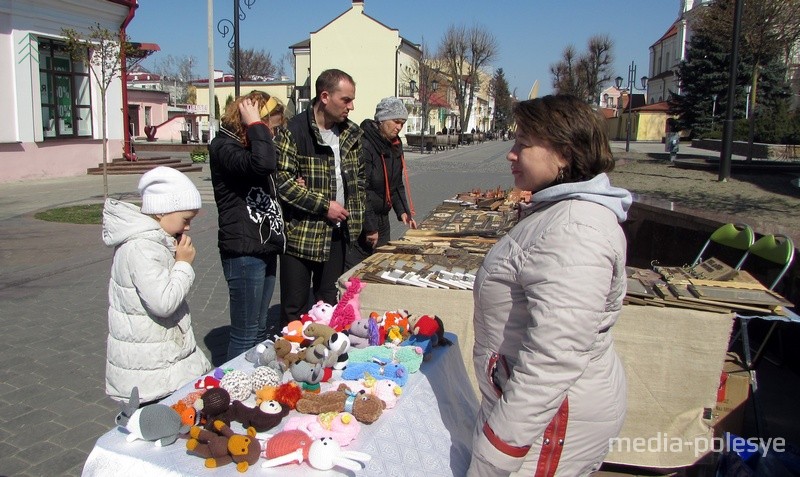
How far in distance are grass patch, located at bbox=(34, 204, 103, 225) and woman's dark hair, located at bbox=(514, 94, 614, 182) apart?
10.3m

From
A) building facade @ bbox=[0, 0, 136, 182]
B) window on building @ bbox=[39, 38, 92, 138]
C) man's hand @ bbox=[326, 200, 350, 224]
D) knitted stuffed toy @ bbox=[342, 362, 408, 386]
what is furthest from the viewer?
window on building @ bbox=[39, 38, 92, 138]

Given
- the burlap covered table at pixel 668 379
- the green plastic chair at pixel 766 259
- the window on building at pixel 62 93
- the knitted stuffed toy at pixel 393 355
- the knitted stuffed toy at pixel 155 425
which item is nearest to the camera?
the knitted stuffed toy at pixel 155 425

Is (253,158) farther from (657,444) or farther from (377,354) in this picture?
(657,444)

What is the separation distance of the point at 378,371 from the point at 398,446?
452 millimetres

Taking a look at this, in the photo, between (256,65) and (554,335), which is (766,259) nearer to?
(554,335)

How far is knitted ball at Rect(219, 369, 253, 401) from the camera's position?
2158mm

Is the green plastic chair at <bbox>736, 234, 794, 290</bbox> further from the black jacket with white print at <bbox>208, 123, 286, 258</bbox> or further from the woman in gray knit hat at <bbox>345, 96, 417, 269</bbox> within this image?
the black jacket with white print at <bbox>208, 123, 286, 258</bbox>

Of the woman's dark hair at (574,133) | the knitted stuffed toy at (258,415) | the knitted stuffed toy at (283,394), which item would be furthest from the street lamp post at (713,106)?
the knitted stuffed toy at (258,415)

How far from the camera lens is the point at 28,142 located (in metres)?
17.4

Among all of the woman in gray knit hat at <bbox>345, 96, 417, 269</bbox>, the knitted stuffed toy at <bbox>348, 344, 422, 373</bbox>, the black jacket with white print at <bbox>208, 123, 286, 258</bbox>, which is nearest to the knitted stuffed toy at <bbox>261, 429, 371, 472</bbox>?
the knitted stuffed toy at <bbox>348, 344, 422, 373</bbox>

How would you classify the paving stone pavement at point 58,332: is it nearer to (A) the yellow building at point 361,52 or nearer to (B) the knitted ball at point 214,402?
(B) the knitted ball at point 214,402

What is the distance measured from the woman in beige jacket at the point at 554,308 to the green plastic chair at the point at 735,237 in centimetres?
295

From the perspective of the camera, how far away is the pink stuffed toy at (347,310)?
2.97 meters

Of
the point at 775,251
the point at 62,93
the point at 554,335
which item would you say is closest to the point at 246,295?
the point at 554,335
